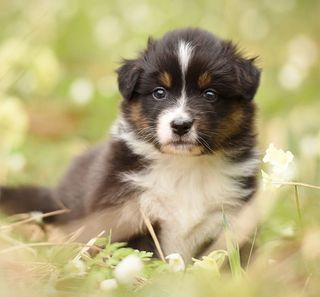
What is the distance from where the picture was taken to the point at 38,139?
28.0ft

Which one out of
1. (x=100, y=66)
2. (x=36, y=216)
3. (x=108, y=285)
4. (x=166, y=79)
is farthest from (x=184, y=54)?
(x=100, y=66)

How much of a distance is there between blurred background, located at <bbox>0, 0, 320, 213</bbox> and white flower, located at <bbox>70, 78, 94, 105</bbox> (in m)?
0.01

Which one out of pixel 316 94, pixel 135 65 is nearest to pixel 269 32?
pixel 316 94

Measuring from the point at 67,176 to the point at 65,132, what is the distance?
7.61 ft

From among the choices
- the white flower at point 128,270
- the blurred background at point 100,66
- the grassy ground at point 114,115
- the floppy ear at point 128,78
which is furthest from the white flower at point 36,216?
the white flower at point 128,270

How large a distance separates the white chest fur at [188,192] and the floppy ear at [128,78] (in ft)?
1.42

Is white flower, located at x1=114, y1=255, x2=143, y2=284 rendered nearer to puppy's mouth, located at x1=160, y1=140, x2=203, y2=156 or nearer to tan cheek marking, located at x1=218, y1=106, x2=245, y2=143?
puppy's mouth, located at x1=160, y1=140, x2=203, y2=156

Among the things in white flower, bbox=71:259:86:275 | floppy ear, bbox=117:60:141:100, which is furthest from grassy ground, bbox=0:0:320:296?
floppy ear, bbox=117:60:141:100

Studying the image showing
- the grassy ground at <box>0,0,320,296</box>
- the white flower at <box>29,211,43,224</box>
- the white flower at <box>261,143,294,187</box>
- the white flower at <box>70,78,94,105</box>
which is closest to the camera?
the grassy ground at <box>0,0,320,296</box>

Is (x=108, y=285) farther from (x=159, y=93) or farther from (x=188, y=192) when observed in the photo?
(x=159, y=93)

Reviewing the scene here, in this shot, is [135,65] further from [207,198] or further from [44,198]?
[44,198]

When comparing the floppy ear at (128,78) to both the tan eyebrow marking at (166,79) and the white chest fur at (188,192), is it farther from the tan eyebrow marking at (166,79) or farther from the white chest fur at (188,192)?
the white chest fur at (188,192)

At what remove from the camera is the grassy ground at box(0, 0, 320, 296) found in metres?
4.29

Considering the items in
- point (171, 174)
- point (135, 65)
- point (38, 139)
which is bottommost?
point (38, 139)
